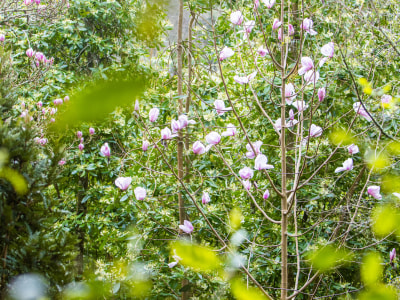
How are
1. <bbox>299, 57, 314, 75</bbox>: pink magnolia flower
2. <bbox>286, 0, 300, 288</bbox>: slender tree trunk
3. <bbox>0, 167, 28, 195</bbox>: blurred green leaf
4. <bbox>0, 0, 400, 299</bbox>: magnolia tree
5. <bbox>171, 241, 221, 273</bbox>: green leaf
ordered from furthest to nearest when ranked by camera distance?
<bbox>286, 0, 300, 288</bbox>: slender tree trunk, <bbox>0, 0, 400, 299</bbox>: magnolia tree, <bbox>299, 57, 314, 75</bbox>: pink magnolia flower, <bbox>0, 167, 28, 195</bbox>: blurred green leaf, <bbox>171, 241, 221, 273</bbox>: green leaf

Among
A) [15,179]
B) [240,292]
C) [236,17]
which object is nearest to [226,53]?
[236,17]

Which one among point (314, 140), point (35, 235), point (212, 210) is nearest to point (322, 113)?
point (314, 140)

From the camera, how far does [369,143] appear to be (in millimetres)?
2496

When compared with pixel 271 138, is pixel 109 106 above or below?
below

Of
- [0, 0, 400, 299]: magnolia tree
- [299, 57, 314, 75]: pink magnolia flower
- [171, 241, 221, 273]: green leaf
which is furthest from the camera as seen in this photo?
[0, 0, 400, 299]: magnolia tree

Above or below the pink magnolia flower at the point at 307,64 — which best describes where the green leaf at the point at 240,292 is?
below

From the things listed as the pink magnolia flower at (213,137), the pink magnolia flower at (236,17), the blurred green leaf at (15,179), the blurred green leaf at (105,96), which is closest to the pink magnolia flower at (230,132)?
the pink magnolia flower at (213,137)

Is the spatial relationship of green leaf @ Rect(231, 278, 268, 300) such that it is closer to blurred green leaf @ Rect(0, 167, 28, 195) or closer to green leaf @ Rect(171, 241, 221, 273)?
green leaf @ Rect(171, 241, 221, 273)

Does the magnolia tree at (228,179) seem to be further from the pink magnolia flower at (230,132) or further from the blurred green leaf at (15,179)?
the blurred green leaf at (15,179)

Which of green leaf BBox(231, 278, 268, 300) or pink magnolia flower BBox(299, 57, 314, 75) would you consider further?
pink magnolia flower BBox(299, 57, 314, 75)

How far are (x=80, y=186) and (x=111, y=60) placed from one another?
1034 mm

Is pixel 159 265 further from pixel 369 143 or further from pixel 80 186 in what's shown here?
pixel 369 143

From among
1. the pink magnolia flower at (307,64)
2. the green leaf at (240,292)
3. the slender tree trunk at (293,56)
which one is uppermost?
the slender tree trunk at (293,56)

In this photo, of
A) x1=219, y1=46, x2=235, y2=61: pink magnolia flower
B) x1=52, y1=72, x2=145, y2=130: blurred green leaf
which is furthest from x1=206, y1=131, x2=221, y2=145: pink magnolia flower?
x1=52, y1=72, x2=145, y2=130: blurred green leaf
